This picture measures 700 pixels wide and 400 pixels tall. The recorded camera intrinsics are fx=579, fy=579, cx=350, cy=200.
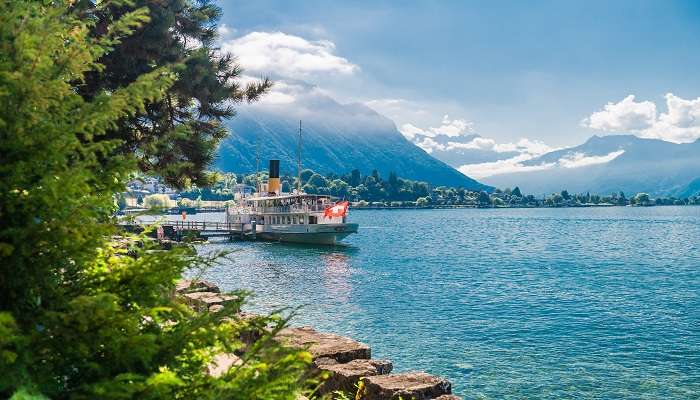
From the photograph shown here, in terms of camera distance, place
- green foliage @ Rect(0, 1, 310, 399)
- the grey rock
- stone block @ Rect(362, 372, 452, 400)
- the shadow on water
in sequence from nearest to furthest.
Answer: green foliage @ Rect(0, 1, 310, 399), stone block @ Rect(362, 372, 452, 400), the grey rock, the shadow on water

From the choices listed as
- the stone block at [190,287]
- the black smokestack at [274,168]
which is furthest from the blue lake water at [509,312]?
the black smokestack at [274,168]

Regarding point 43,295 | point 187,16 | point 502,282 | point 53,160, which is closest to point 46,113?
point 53,160

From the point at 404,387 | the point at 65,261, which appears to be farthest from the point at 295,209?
the point at 65,261

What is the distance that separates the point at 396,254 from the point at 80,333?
68.2 metres

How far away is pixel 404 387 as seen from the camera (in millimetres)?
9625

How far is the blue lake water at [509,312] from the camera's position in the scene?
67.6 ft

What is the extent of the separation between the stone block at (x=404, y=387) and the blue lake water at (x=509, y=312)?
2592 mm

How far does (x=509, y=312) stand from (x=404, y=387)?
25282mm

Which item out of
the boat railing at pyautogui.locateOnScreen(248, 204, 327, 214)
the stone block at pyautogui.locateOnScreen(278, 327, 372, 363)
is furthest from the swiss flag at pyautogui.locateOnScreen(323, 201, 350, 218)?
the stone block at pyautogui.locateOnScreen(278, 327, 372, 363)

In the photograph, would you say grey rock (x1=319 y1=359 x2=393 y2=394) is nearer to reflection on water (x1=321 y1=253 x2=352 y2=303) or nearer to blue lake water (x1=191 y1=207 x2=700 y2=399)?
blue lake water (x1=191 y1=207 x2=700 y2=399)

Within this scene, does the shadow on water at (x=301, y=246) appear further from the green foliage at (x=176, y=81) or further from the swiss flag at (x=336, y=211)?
the green foliage at (x=176, y=81)

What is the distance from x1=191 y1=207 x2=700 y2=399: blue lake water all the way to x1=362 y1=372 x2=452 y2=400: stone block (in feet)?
8.50

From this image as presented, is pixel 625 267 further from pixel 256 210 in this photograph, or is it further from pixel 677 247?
pixel 256 210

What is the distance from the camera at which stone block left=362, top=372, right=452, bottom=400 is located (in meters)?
9.52
